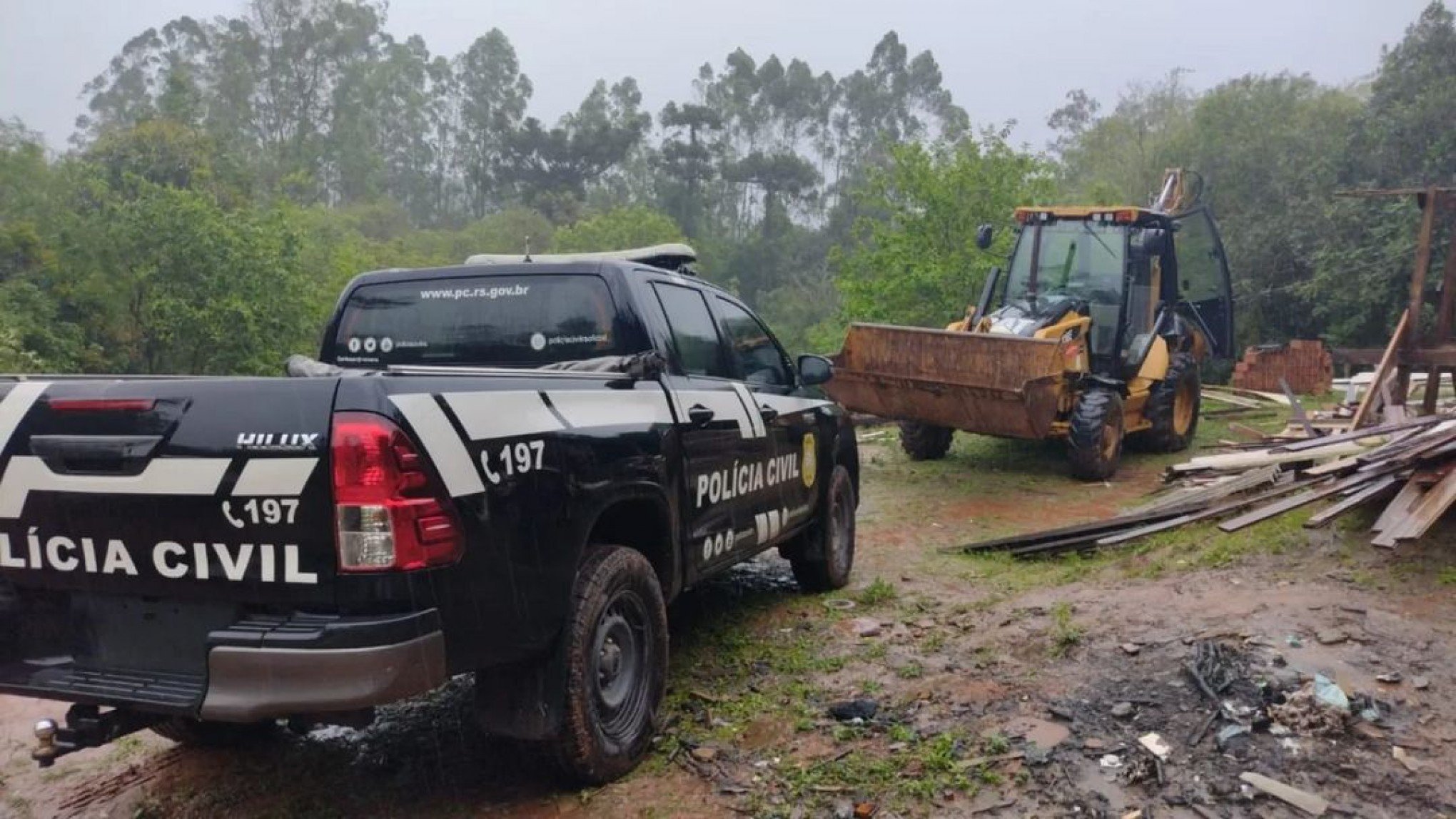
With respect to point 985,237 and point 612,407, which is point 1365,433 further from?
point 612,407

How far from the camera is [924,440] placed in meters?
12.3

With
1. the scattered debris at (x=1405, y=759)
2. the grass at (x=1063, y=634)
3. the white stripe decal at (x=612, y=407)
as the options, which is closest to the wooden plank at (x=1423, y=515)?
the grass at (x=1063, y=634)

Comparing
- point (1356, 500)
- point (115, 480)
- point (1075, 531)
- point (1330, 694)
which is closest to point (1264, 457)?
point (1075, 531)

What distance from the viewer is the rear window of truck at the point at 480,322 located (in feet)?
15.0

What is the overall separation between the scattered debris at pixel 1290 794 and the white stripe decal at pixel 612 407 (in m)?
2.57

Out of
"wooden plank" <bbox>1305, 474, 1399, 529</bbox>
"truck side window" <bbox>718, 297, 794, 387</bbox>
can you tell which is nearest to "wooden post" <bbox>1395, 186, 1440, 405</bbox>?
"wooden plank" <bbox>1305, 474, 1399, 529</bbox>

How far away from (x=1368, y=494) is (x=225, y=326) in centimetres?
2305

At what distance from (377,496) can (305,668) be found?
20.1 inches

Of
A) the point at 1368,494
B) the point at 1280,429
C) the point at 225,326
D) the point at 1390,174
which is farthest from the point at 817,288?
the point at 1368,494

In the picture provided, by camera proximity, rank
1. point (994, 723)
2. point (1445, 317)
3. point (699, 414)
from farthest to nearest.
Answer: point (1445, 317), point (699, 414), point (994, 723)

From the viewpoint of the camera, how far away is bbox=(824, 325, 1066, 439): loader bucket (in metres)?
9.80

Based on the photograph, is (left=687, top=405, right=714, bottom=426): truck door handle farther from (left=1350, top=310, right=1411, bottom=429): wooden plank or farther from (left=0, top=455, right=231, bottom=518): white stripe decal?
(left=1350, top=310, right=1411, bottom=429): wooden plank

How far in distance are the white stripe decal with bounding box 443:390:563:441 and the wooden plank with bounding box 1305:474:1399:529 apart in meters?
4.33

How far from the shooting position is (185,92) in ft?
129
